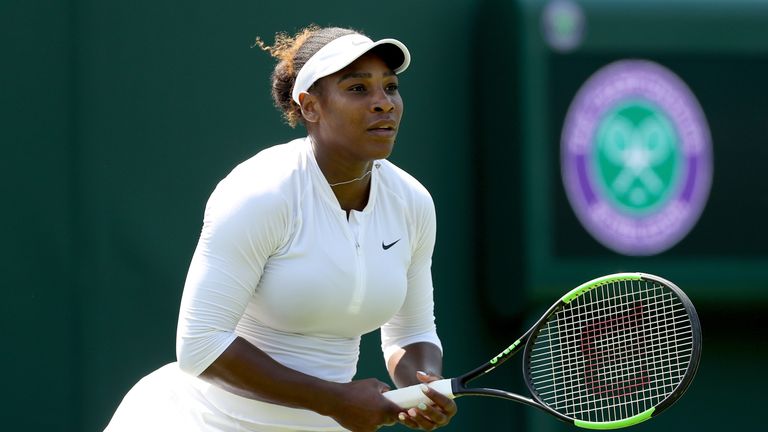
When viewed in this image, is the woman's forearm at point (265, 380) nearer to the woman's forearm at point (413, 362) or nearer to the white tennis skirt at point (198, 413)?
the white tennis skirt at point (198, 413)

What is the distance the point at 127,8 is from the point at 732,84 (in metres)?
2.13

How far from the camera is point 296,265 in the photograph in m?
2.85

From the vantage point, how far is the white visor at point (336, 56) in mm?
2912

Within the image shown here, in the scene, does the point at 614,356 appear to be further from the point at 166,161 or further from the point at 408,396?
the point at 166,161

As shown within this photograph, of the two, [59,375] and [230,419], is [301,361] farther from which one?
[59,375]

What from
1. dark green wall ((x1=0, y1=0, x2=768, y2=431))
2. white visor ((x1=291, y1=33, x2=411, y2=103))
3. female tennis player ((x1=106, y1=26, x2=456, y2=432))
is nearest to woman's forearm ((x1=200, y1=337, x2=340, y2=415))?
female tennis player ((x1=106, y1=26, x2=456, y2=432))

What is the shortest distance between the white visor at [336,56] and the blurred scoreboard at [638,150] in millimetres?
1623

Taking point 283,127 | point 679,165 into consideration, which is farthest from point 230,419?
point 679,165

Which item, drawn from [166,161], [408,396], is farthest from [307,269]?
[166,161]

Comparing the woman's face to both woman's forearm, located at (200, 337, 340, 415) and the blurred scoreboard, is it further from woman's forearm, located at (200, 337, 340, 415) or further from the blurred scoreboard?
the blurred scoreboard

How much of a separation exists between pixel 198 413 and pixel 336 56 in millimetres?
808

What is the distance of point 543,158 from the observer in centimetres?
457

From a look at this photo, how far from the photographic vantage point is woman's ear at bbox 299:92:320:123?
9.89 feet

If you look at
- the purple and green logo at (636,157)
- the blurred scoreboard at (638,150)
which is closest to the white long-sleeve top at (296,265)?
the blurred scoreboard at (638,150)
